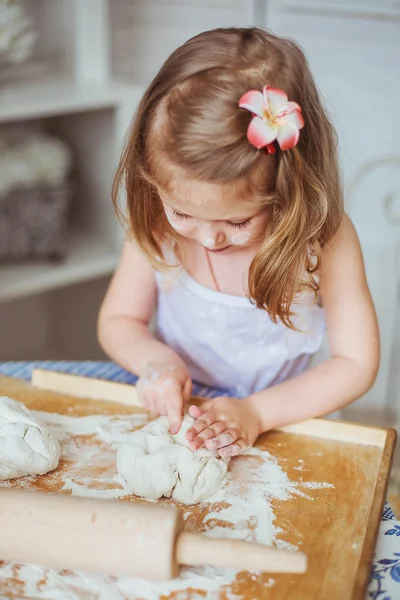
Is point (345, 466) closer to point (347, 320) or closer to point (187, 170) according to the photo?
point (347, 320)

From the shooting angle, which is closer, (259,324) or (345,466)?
(345,466)

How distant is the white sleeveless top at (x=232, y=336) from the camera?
3.83ft

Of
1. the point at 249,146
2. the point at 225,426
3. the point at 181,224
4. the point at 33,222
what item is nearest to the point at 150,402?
the point at 225,426

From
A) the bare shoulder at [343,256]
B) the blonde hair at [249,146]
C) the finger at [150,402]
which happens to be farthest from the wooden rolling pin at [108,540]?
the bare shoulder at [343,256]

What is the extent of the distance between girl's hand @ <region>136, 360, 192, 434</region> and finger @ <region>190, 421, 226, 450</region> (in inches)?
1.7

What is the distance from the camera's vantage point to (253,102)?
0.79 meters

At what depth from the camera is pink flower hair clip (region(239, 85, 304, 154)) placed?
2.61 ft

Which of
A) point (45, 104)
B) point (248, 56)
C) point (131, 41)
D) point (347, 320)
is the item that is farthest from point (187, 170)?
point (131, 41)

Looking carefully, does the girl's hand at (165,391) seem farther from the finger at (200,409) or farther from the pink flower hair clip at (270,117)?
the pink flower hair clip at (270,117)

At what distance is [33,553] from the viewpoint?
0.71 m

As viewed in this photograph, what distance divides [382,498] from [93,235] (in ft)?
4.51

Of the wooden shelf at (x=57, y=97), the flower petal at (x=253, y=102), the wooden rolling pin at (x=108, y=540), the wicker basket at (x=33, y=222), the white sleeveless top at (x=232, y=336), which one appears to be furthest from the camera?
the wicker basket at (x=33, y=222)

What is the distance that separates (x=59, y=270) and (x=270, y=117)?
3.69ft

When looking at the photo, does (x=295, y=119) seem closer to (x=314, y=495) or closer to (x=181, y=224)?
(x=181, y=224)
